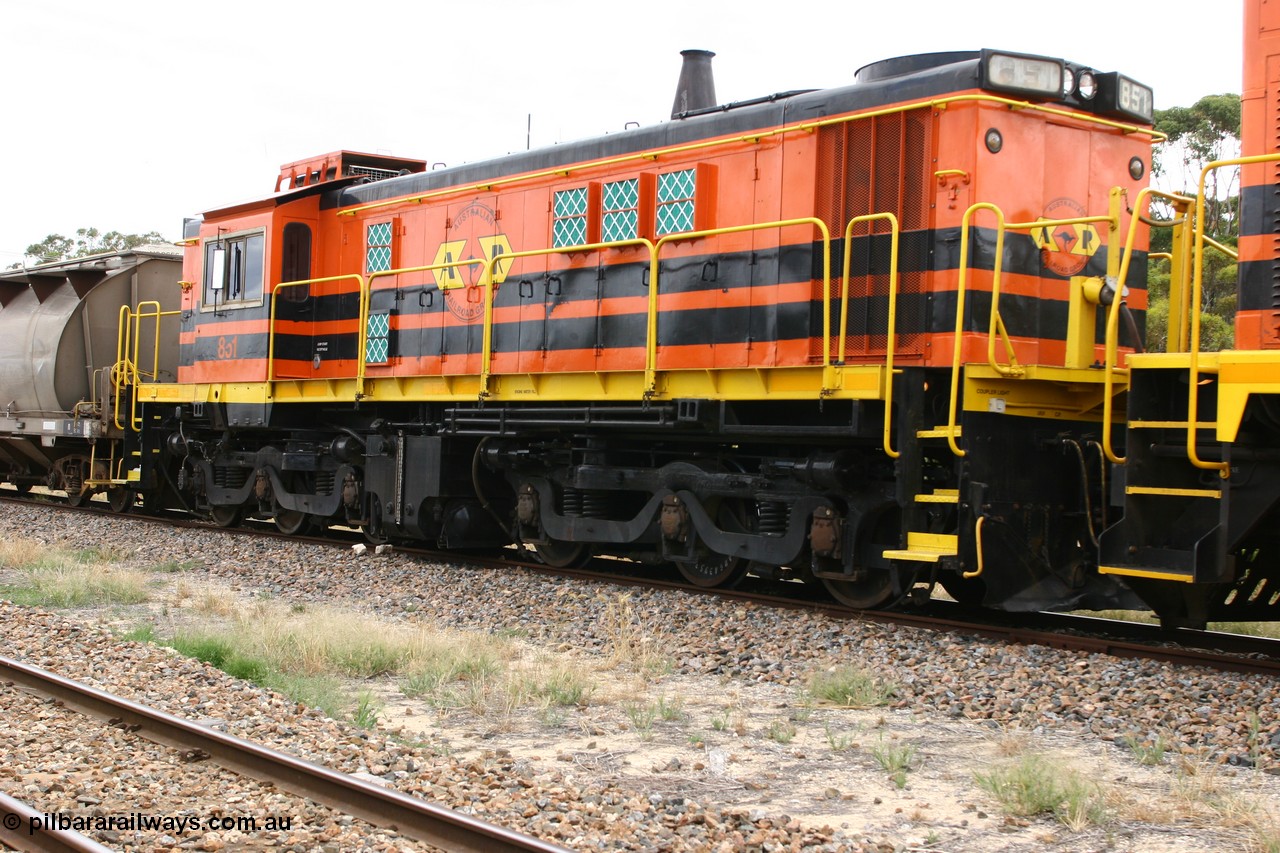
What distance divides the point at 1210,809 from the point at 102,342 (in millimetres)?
17726

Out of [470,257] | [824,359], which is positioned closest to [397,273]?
[470,257]

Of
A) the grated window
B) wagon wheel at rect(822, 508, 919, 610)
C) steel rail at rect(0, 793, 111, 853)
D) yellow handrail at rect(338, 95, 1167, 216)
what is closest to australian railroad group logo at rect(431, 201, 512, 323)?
yellow handrail at rect(338, 95, 1167, 216)

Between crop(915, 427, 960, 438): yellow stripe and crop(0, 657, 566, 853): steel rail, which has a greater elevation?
crop(915, 427, 960, 438): yellow stripe

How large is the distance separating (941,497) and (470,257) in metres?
6.34

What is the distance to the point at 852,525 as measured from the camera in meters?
9.17

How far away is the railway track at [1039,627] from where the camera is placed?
7660 mm

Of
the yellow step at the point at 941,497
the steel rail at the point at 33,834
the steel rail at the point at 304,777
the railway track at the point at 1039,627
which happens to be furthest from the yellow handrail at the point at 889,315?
the steel rail at the point at 33,834

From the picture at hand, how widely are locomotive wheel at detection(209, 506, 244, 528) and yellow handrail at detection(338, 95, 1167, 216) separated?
4885 millimetres

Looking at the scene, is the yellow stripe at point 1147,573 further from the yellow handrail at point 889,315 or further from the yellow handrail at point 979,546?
the yellow handrail at point 889,315

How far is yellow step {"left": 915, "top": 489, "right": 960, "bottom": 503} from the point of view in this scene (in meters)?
8.38

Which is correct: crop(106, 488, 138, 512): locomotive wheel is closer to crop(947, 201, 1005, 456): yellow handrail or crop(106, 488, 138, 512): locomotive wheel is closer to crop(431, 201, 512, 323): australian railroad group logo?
crop(431, 201, 512, 323): australian railroad group logo

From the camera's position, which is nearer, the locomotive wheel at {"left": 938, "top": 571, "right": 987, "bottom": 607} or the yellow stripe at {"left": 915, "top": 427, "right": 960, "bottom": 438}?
the yellow stripe at {"left": 915, "top": 427, "right": 960, "bottom": 438}

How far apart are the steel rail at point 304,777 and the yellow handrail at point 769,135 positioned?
251 inches

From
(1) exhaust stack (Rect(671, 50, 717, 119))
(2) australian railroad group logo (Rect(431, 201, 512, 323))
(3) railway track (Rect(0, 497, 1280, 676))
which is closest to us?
(3) railway track (Rect(0, 497, 1280, 676))
